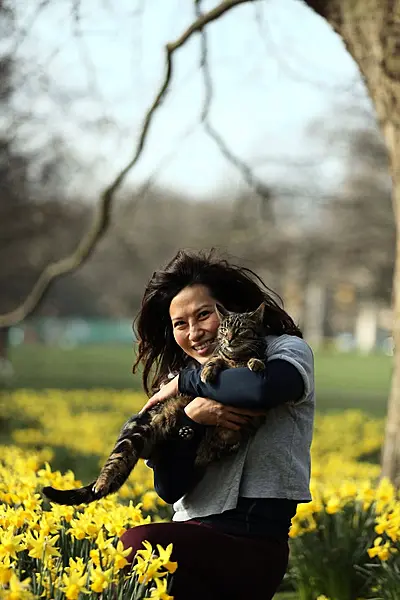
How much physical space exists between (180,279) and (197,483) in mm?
740

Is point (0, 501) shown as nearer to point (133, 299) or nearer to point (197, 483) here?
point (197, 483)

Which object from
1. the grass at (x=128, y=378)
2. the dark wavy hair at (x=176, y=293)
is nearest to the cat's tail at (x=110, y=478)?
the dark wavy hair at (x=176, y=293)

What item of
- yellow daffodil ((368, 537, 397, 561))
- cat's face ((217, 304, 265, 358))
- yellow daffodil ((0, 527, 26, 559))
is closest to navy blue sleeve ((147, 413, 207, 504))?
cat's face ((217, 304, 265, 358))

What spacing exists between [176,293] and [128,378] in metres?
22.3

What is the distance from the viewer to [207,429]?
2969 millimetres

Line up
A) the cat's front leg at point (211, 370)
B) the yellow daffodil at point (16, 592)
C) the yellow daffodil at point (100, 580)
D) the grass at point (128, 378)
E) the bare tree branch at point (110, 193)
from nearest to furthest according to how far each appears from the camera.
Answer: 1. the yellow daffodil at point (16, 592)
2. the yellow daffodil at point (100, 580)
3. the cat's front leg at point (211, 370)
4. the bare tree branch at point (110, 193)
5. the grass at point (128, 378)

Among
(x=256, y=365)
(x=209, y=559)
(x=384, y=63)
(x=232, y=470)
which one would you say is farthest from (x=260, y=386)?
(x=384, y=63)

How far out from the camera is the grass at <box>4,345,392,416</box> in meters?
21.3

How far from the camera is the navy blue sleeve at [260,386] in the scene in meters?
2.71

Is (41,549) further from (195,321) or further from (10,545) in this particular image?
(195,321)

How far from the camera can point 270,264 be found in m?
21.2

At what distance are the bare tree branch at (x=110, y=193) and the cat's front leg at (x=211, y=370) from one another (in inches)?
147

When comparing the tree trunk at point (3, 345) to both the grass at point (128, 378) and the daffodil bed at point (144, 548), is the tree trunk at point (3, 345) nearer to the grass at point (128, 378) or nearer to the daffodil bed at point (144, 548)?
the grass at point (128, 378)

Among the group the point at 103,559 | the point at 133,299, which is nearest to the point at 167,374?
the point at 103,559
